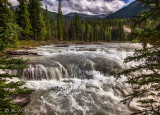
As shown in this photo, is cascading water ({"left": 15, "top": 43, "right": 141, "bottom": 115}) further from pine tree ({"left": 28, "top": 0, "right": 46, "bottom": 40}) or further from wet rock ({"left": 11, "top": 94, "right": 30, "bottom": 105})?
pine tree ({"left": 28, "top": 0, "right": 46, "bottom": 40})

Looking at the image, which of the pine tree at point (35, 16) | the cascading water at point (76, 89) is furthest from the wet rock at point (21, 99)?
the pine tree at point (35, 16)

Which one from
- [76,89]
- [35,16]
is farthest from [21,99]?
[35,16]

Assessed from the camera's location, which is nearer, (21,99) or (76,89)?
(21,99)

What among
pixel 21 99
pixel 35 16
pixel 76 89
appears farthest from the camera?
pixel 35 16

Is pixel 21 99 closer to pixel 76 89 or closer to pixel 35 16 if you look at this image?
pixel 76 89

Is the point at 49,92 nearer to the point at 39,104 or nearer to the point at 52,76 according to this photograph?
the point at 39,104

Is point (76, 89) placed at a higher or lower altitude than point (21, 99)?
lower

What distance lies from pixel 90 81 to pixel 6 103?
8.41 meters

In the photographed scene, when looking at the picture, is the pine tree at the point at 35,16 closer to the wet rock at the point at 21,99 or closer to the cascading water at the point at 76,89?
the cascading water at the point at 76,89

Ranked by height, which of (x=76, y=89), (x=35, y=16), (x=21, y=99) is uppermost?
(x=35, y=16)

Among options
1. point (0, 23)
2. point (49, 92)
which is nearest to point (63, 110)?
point (49, 92)

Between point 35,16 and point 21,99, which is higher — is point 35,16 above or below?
above

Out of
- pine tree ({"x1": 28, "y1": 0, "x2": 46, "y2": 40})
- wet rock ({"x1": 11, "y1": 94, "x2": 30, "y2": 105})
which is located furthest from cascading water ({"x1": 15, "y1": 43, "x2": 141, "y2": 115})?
pine tree ({"x1": 28, "y1": 0, "x2": 46, "y2": 40})

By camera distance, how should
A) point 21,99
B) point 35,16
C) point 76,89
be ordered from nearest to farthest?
1. point 21,99
2. point 76,89
3. point 35,16
